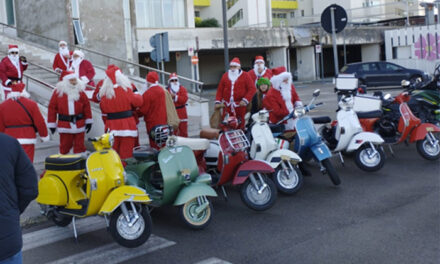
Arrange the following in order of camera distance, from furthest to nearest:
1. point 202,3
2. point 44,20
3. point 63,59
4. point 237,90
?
point 202,3 < point 44,20 < point 63,59 < point 237,90

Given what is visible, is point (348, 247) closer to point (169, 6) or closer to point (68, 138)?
point (68, 138)

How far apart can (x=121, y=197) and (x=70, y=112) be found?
142 inches

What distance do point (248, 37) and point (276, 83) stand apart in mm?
27894

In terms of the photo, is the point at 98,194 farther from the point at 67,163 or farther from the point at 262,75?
the point at 262,75

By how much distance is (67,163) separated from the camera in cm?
584

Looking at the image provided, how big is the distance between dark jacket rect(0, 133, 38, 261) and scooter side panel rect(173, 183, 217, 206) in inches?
101

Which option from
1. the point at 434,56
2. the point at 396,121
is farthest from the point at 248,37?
the point at 396,121

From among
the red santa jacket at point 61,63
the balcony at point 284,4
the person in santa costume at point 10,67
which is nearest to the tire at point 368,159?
the red santa jacket at point 61,63

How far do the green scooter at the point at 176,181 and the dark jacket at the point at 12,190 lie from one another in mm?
2605

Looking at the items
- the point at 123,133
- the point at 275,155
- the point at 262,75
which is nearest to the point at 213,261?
the point at 275,155

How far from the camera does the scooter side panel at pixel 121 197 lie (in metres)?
5.26

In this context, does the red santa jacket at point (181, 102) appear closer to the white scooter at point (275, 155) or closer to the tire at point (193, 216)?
the white scooter at point (275, 155)

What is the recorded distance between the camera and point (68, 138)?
8.66 meters

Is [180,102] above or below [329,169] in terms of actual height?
above
